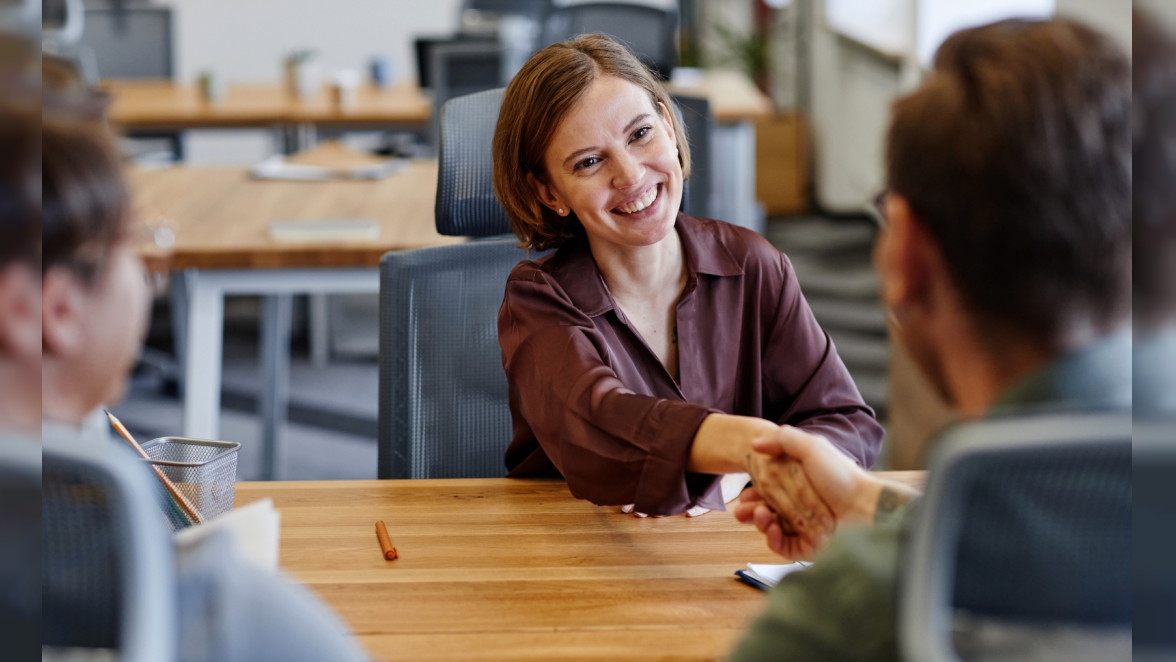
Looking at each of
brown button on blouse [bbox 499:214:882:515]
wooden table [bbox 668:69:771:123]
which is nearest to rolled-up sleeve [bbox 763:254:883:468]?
brown button on blouse [bbox 499:214:882:515]

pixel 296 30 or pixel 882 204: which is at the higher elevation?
pixel 296 30

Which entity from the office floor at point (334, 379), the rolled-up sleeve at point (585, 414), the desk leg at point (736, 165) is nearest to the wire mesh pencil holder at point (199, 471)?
the rolled-up sleeve at point (585, 414)

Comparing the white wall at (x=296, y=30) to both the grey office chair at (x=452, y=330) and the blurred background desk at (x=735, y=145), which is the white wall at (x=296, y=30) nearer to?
the blurred background desk at (x=735, y=145)

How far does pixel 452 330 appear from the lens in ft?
5.43

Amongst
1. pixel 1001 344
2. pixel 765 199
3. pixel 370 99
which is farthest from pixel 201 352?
pixel 765 199

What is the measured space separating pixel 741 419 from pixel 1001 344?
495mm

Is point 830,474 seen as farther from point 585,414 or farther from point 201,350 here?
point 201,350

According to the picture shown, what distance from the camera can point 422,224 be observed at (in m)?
2.59

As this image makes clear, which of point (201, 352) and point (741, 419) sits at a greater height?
point (741, 419)

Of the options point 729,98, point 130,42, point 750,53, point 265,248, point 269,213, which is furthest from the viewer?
point 750,53

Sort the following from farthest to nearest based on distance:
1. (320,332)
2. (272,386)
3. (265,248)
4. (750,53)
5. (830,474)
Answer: (750,53), (320,332), (272,386), (265,248), (830,474)

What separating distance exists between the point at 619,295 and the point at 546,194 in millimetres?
160

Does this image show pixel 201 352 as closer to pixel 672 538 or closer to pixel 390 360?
pixel 390 360

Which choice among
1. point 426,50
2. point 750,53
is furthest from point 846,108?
point 426,50
